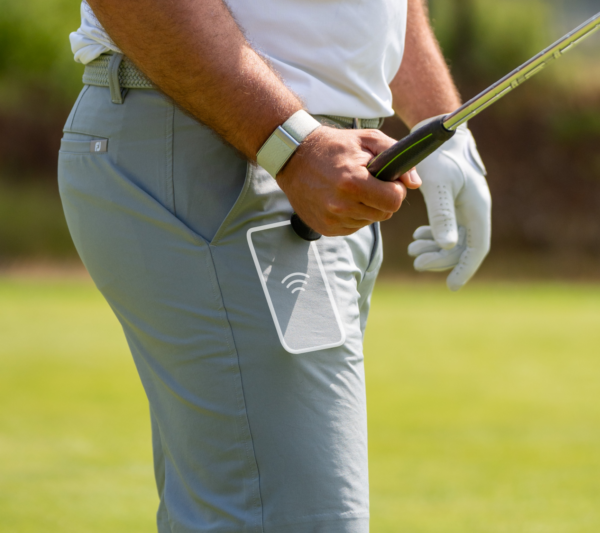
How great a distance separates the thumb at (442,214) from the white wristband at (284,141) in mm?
421

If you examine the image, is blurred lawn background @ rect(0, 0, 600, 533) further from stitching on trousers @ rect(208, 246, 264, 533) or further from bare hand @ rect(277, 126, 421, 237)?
bare hand @ rect(277, 126, 421, 237)

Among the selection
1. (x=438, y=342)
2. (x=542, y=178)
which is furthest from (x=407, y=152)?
(x=542, y=178)

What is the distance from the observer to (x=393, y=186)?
0.82 metres

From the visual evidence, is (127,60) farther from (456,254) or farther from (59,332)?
(59,332)

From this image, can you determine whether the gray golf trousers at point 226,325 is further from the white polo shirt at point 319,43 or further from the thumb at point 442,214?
the thumb at point 442,214

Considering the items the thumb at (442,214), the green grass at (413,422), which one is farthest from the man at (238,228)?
the green grass at (413,422)

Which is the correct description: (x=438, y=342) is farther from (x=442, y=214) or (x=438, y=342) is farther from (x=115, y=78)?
(x=115, y=78)

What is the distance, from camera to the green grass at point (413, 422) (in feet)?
7.73

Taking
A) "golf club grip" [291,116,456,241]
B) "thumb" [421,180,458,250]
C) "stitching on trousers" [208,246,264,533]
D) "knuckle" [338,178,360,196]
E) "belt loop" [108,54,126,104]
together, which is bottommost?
"stitching on trousers" [208,246,264,533]

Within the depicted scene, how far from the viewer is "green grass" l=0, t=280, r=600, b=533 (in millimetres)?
2355

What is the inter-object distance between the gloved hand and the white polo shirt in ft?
0.97

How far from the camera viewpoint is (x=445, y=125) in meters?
0.87

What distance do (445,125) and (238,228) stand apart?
25 centimetres

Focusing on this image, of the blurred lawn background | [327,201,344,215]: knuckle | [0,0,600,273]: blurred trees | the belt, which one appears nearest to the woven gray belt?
the belt
